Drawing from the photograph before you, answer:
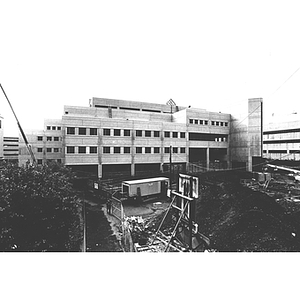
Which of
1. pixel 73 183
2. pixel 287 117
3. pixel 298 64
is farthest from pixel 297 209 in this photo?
pixel 73 183

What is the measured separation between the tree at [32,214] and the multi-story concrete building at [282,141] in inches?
179

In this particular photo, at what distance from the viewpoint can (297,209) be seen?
352 cm

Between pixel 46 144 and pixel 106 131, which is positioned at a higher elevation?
pixel 106 131

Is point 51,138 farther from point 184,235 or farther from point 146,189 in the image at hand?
point 184,235

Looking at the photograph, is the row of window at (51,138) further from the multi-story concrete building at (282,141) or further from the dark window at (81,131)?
the multi-story concrete building at (282,141)

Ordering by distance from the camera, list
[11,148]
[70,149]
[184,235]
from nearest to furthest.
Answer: [11,148], [184,235], [70,149]

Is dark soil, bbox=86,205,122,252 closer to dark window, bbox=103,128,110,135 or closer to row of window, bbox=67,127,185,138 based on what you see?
row of window, bbox=67,127,185,138

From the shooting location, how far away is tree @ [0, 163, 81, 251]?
3.09 meters

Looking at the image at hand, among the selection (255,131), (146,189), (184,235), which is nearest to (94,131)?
(146,189)

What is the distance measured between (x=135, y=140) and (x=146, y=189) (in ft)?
Result: 6.93

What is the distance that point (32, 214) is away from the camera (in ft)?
10.5

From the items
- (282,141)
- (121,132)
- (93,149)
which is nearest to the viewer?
(282,141)

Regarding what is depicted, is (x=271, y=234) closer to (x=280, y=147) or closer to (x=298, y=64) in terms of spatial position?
(x=280, y=147)

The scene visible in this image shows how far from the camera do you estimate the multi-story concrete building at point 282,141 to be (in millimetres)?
3609
